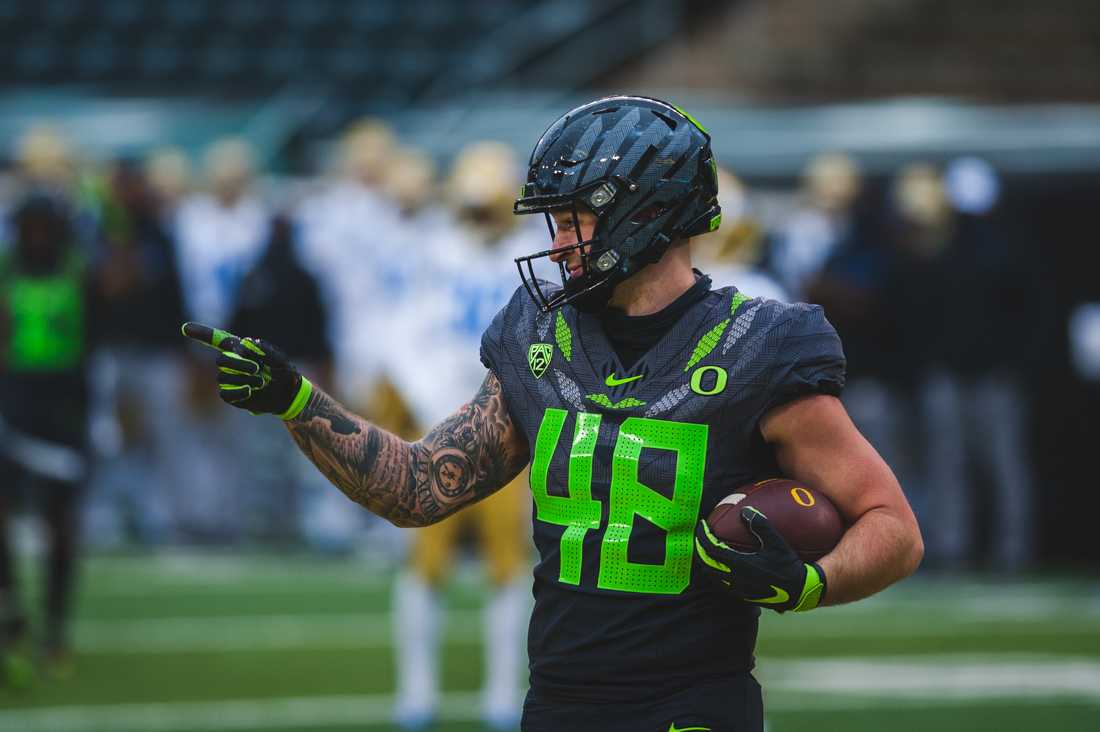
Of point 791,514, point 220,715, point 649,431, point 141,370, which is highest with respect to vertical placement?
point 649,431

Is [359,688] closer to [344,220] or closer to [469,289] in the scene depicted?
[469,289]

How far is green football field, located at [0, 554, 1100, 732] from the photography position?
257 inches

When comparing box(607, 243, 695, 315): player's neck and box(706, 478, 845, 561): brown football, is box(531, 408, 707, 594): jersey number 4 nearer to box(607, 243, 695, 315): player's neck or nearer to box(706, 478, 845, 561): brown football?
box(706, 478, 845, 561): brown football

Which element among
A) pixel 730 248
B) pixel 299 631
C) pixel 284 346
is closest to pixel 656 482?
pixel 730 248

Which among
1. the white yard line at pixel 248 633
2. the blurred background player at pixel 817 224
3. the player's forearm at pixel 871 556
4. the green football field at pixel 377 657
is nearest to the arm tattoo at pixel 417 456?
the player's forearm at pixel 871 556

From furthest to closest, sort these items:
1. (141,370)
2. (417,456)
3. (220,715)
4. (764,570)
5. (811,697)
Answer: (141,370), (811,697), (220,715), (417,456), (764,570)

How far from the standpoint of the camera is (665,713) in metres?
2.99

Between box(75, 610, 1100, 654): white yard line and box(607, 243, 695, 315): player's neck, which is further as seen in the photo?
box(75, 610, 1100, 654): white yard line

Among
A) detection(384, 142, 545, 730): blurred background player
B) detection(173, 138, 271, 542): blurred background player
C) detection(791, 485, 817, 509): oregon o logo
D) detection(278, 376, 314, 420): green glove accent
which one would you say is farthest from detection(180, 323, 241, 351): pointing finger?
detection(173, 138, 271, 542): blurred background player

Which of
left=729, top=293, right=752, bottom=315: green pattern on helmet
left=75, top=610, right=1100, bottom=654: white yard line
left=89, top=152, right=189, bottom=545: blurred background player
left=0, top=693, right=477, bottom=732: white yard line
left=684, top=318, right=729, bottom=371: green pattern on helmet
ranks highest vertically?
left=729, top=293, right=752, bottom=315: green pattern on helmet

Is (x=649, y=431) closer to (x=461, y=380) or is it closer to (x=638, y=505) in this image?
(x=638, y=505)

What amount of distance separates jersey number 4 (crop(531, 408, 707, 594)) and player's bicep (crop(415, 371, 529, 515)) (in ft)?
0.91

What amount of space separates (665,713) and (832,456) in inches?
19.5

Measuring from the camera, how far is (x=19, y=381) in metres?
7.50
